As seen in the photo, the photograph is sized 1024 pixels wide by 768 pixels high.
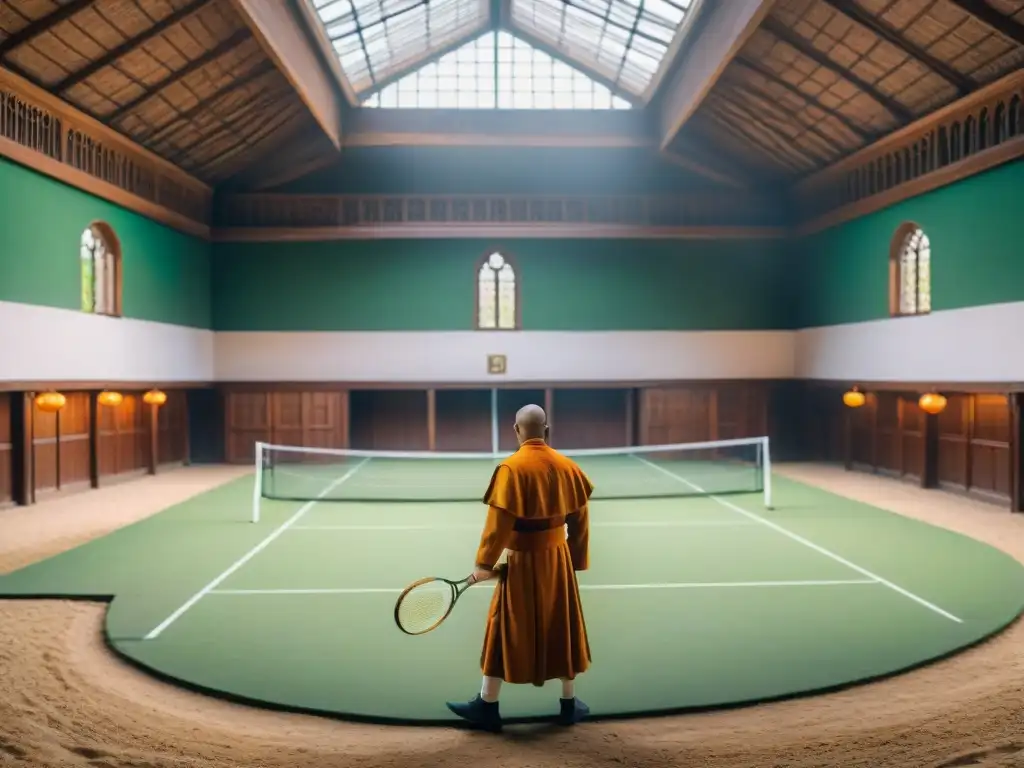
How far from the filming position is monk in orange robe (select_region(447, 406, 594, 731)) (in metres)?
5.86

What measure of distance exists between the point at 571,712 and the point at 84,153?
1670 cm

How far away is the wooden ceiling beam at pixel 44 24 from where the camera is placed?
13969 millimetres

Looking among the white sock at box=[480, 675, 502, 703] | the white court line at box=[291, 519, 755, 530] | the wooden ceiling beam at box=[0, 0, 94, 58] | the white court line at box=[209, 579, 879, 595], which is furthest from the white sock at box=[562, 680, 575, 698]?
the wooden ceiling beam at box=[0, 0, 94, 58]

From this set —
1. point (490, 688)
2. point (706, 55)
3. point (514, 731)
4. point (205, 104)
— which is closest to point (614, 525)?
point (514, 731)

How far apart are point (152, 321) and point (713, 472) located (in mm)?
15097

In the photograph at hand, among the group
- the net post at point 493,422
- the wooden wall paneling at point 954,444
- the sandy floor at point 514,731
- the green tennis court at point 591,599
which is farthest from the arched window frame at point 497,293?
the sandy floor at point 514,731

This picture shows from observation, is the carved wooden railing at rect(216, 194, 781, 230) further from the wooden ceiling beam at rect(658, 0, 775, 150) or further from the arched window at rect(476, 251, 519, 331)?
the wooden ceiling beam at rect(658, 0, 775, 150)

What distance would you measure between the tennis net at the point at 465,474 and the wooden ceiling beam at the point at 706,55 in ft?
26.3

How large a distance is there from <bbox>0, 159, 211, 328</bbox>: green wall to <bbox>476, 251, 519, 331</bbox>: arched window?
8290 millimetres

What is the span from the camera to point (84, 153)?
1795cm

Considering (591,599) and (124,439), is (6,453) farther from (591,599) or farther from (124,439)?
(591,599)

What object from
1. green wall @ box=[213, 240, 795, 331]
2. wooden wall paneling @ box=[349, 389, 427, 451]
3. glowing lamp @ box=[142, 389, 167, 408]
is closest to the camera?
glowing lamp @ box=[142, 389, 167, 408]

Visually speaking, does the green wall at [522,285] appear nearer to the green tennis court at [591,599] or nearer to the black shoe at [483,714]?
the green tennis court at [591,599]

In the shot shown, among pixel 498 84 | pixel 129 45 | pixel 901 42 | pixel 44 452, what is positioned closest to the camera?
pixel 901 42
